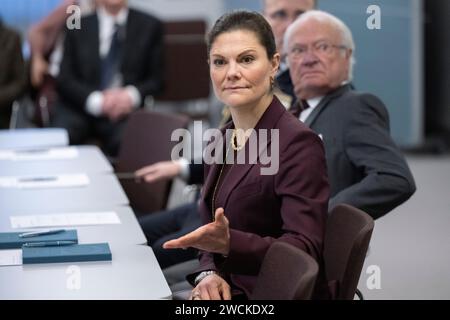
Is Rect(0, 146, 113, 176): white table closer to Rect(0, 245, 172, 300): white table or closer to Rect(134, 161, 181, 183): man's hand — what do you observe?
Rect(134, 161, 181, 183): man's hand

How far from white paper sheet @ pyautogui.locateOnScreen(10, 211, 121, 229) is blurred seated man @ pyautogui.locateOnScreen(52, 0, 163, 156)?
9.47 ft

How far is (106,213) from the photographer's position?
3234 mm

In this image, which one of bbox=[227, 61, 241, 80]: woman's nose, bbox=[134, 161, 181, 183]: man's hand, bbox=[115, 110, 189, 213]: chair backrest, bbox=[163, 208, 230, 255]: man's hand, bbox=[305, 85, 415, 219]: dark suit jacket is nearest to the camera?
bbox=[163, 208, 230, 255]: man's hand

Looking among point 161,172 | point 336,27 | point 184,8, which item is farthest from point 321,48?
point 184,8

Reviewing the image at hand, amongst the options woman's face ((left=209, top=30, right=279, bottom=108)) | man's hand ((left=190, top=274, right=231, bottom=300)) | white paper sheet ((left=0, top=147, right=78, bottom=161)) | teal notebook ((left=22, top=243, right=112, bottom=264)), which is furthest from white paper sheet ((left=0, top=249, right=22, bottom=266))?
white paper sheet ((left=0, top=147, right=78, bottom=161))

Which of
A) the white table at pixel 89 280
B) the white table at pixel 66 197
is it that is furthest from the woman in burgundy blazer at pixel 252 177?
the white table at pixel 66 197

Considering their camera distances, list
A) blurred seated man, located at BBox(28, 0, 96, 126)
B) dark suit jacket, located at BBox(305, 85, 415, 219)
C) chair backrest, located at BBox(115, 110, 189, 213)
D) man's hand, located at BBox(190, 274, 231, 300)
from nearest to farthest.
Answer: man's hand, located at BBox(190, 274, 231, 300) → dark suit jacket, located at BBox(305, 85, 415, 219) → chair backrest, located at BBox(115, 110, 189, 213) → blurred seated man, located at BBox(28, 0, 96, 126)

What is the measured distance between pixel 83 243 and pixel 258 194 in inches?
22.8

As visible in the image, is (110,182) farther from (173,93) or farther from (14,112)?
(173,93)

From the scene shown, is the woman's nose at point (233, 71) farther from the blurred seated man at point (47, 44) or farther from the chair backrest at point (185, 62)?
the chair backrest at point (185, 62)

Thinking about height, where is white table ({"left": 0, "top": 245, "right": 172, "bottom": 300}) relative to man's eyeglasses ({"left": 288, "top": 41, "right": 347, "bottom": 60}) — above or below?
below

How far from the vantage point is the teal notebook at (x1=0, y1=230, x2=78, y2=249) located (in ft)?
8.96

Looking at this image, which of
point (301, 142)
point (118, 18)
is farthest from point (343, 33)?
point (118, 18)

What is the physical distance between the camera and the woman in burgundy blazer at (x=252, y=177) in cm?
241
